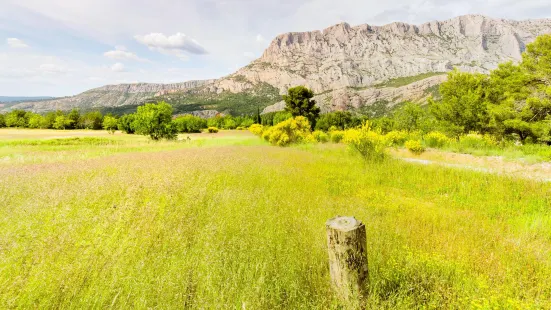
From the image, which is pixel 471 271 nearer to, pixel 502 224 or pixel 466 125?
pixel 502 224

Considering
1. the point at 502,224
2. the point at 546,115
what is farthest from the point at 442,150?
the point at 502,224

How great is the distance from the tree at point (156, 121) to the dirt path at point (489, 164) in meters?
32.7

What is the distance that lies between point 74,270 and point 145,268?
0.67 meters

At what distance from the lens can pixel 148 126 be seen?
3541cm

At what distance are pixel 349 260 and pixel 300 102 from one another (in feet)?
136

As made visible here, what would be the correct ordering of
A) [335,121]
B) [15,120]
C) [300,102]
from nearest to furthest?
[300,102]
[15,120]
[335,121]

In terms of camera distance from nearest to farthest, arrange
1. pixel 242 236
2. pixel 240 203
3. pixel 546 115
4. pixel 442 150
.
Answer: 1. pixel 242 236
2. pixel 240 203
3. pixel 546 115
4. pixel 442 150

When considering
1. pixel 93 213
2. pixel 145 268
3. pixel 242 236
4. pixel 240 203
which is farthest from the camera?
pixel 240 203

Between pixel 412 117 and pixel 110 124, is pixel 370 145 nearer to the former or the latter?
pixel 412 117

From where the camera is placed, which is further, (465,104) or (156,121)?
(156,121)

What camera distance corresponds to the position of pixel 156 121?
3522 cm

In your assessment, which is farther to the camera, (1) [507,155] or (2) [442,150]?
(2) [442,150]

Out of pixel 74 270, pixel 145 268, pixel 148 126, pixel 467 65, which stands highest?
pixel 467 65

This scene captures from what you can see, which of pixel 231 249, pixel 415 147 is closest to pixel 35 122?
pixel 231 249
